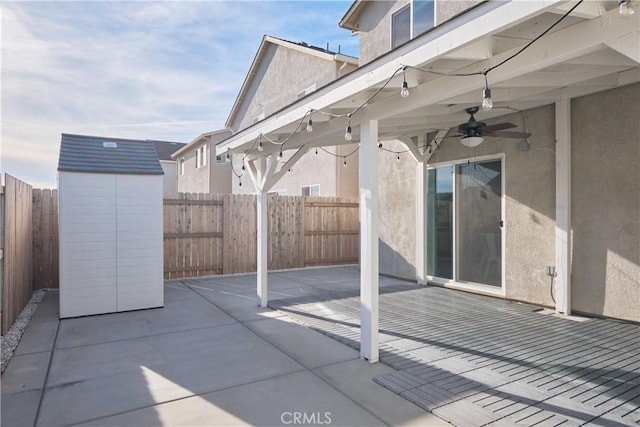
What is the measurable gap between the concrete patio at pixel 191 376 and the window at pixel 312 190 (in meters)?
6.35

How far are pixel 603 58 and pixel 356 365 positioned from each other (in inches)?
120

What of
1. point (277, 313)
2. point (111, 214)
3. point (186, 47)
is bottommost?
point (277, 313)

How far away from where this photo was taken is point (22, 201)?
211 inches

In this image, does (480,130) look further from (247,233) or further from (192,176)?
(192,176)

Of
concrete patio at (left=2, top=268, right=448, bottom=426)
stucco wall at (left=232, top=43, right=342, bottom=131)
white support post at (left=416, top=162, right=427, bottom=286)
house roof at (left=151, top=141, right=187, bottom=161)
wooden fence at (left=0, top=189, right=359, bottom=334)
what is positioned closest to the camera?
concrete patio at (left=2, top=268, right=448, bottom=426)

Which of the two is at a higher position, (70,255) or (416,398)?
(70,255)

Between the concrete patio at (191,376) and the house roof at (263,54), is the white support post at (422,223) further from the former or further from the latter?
the house roof at (263,54)

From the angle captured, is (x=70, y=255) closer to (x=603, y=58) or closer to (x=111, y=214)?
(x=111, y=214)

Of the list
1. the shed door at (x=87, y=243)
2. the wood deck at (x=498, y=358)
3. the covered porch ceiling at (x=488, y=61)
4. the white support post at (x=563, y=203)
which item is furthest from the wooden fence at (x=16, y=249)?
the white support post at (x=563, y=203)

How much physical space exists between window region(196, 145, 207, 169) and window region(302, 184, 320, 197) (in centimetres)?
617

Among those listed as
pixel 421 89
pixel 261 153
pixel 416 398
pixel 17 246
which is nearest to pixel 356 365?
pixel 416 398

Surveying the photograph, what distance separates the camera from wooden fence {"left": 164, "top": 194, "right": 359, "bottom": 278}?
8.09m

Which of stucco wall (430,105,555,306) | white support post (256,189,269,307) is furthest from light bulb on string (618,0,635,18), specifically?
white support post (256,189,269,307)

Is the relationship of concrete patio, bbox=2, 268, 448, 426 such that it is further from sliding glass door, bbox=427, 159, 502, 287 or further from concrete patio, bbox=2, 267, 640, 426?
sliding glass door, bbox=427, 159, 502, 287
